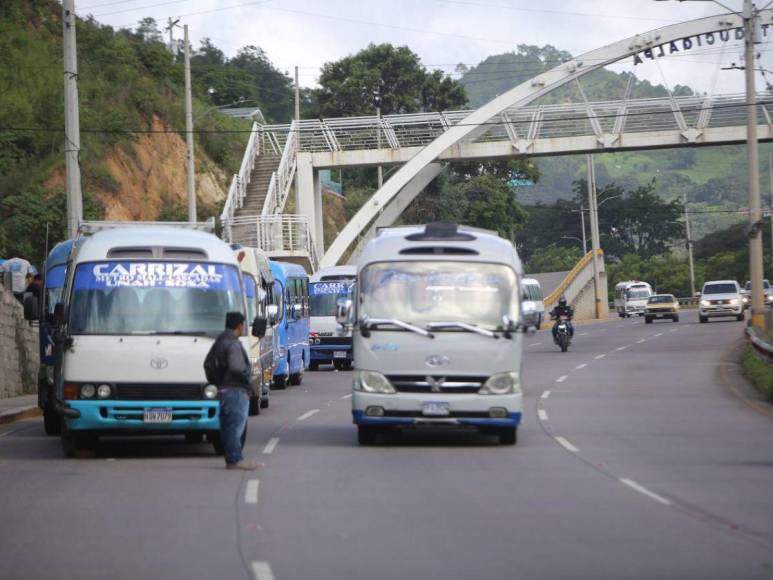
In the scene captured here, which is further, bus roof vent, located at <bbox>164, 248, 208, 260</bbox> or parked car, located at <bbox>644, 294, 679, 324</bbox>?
parked car, located at <bbox>644, 294, 679, 324</bbox>

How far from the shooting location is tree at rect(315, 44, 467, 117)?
81.6m

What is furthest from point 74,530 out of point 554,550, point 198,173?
point 198,173

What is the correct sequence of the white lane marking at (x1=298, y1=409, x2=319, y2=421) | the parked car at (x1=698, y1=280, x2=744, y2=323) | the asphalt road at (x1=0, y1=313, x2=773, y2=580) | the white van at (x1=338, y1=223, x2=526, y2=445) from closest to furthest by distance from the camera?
the asphalt road at (x1=0, y1=313, x2=773, y2=580) → the white van at (x1=338, y1=223, x2=526, y2=445) → the white lane marking at (x1=298, y1=409, x2=319, y2=421) → the parked car at (x1=698, y1=280, x2=744, y2=323)

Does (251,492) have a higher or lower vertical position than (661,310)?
lower

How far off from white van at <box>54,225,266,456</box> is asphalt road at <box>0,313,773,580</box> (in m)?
0.59

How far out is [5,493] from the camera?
13.5m

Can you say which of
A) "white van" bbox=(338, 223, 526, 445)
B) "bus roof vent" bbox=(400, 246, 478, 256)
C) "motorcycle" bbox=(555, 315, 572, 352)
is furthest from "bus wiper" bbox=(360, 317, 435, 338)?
"motorcycle" bbox=(555, 315, 572, 352)

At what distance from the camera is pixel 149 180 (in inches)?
2327

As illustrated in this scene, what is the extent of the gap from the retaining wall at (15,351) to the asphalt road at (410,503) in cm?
701

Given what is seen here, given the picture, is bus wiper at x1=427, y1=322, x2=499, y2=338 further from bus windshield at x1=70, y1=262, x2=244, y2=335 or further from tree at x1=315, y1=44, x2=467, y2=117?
tree at x1=315, y1=44, x2=467, y2=117

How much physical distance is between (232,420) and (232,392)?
12.1 inches

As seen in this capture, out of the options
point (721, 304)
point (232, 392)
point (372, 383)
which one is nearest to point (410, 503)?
point (232, 392)

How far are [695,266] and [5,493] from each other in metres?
120

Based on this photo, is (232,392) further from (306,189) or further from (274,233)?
(306,189)
